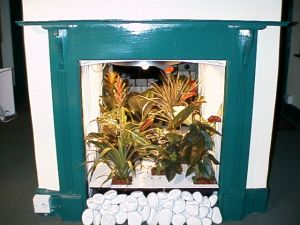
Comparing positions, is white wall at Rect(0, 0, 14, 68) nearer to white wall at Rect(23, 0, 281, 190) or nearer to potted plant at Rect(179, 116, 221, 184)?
white wall at Rect(23, 0, 281, 190)

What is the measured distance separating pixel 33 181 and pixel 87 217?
979 mm

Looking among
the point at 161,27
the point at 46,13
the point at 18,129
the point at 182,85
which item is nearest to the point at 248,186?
the point at 182,85

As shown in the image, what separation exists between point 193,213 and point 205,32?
47.4 inches

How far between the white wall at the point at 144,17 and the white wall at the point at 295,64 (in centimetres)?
326

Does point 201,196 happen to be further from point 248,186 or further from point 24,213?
point 24,213

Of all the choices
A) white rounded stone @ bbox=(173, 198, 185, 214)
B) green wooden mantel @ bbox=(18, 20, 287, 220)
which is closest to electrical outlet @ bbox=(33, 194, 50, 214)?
green wooden mantel @ bbox=(18, 20, 287, 220)

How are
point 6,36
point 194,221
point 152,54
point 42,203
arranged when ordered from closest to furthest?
point 152,54
point 194,221
point 42,203
point 6,36

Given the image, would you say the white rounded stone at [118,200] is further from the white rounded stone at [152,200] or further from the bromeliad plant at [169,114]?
the bromeliad plant at [169,114]

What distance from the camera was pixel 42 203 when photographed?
234 cm

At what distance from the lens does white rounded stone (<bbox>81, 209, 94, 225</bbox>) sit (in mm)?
2246

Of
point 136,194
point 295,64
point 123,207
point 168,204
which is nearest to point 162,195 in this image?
point 168,204

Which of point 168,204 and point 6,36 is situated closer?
point 168,204

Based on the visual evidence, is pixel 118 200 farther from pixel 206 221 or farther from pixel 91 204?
pixel 206 221

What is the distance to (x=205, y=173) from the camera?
2.36 meters
